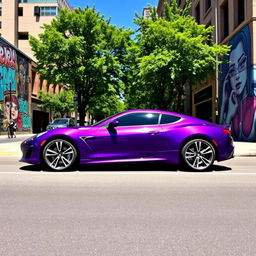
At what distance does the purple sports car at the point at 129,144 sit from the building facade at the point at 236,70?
12.2 metres

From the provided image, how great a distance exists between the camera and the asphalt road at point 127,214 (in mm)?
3270

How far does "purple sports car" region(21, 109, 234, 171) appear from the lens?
7656mm

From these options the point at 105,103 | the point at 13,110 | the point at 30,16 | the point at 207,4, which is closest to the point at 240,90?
the point at 207,4

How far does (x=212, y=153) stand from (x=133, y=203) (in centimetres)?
347

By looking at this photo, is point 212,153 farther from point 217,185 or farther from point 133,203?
point 133,203

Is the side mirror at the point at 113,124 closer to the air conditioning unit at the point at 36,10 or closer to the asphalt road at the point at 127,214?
the asphalt road at the point at 127,214

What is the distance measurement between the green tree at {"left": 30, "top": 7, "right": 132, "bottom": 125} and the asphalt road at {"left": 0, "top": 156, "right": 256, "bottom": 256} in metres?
18.6

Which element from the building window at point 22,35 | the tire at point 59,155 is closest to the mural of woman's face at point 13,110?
the tire at point 59,155

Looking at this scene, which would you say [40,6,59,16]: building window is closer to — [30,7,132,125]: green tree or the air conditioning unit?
the air conditioning unit

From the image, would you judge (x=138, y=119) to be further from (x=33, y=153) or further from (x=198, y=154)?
(x=33, y=153)

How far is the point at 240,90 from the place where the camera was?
67.6 feet

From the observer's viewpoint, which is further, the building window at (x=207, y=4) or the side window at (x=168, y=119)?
the building window at (x=207, y=4)

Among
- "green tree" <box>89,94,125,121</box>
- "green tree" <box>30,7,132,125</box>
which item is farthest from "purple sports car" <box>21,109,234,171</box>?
"green tree" <box>89,94,125,121</box>

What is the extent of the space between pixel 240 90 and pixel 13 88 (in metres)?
26.4
